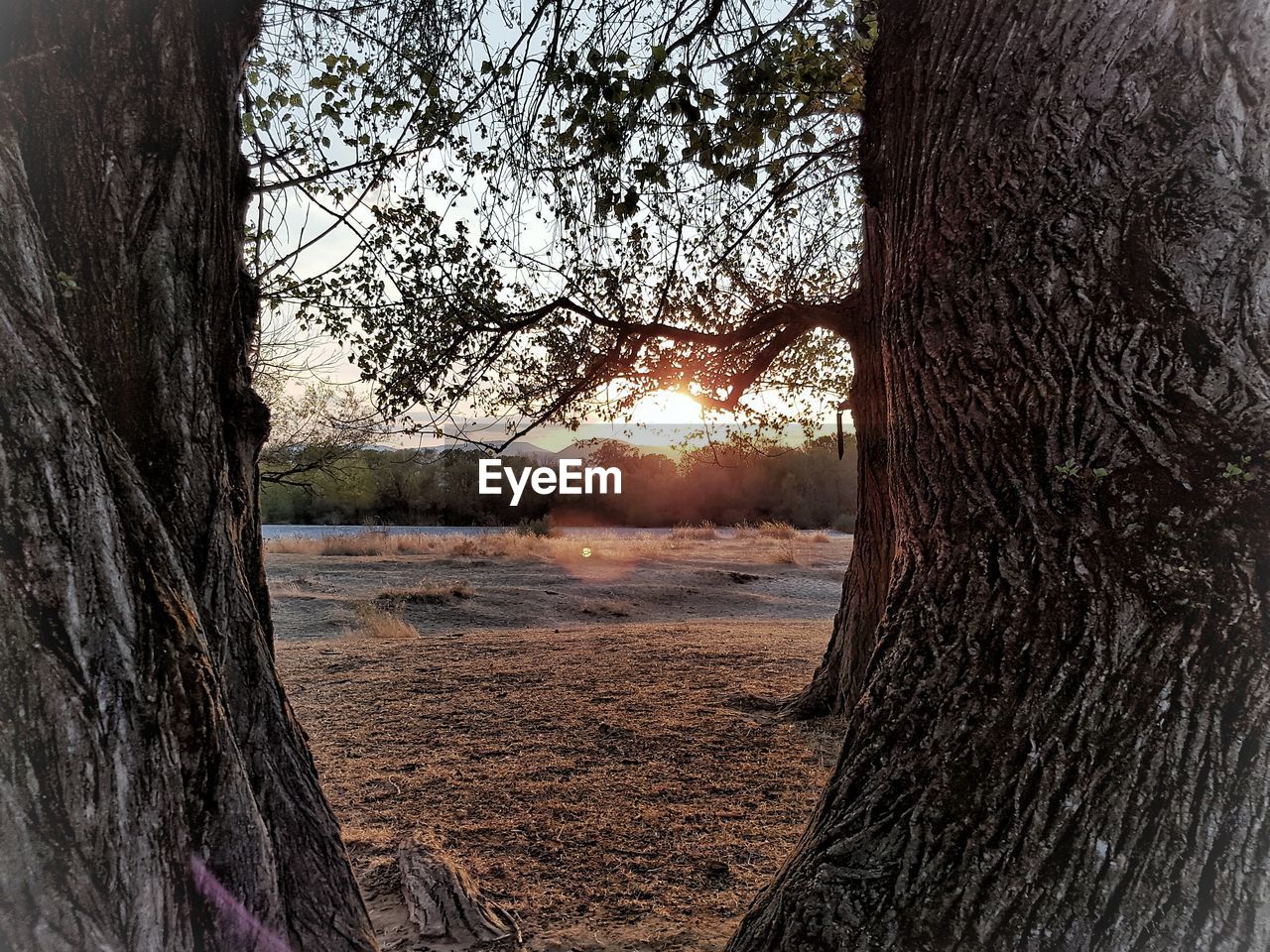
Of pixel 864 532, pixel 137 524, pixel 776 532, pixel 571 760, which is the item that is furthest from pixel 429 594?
pixel 776 532

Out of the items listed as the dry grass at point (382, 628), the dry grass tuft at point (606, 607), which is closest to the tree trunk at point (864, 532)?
the dry grass at point (382, 628)

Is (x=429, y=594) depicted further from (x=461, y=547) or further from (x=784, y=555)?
(x=784, y=555)

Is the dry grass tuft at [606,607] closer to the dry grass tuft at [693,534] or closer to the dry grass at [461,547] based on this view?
the dry grass at [461,547]

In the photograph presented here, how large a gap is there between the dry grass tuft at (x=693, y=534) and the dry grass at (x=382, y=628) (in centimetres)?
1736

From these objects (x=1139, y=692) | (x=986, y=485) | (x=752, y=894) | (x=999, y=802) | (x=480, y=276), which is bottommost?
(x=752, y=894)

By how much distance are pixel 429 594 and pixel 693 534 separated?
59.5 feet

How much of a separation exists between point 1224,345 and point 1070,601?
666mm

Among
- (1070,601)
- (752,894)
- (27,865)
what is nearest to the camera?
(27,865)

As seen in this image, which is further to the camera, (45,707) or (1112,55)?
(1112,55)

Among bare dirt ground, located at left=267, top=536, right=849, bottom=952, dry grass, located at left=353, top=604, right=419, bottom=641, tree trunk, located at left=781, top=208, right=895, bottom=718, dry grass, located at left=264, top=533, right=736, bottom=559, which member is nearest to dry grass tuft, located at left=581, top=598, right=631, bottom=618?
bare dirt ground, located at left=267, top=536, right=849, bottom=952

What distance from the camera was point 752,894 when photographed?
2.96 meters

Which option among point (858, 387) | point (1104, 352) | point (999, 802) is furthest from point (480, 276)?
A: point (999, 802)

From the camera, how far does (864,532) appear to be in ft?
17.7

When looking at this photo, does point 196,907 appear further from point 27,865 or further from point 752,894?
point 752,894
